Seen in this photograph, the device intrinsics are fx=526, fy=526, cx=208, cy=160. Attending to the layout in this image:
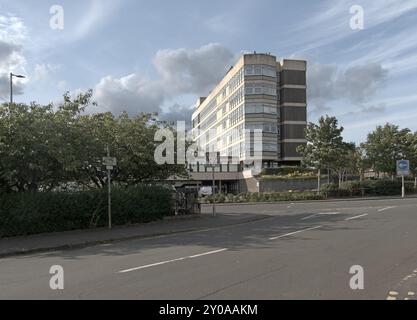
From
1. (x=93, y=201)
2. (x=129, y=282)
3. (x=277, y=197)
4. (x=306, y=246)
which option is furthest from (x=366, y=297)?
(x=277, y=197)

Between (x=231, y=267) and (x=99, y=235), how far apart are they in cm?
870

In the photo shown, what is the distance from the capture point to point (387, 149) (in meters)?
59.4

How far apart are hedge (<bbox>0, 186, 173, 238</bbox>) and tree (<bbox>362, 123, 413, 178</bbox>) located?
40456mm

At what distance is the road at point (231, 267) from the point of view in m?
8.20

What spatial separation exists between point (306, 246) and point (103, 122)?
12.9 m

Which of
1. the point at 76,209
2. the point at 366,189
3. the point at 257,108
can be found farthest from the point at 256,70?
the point at 76,209

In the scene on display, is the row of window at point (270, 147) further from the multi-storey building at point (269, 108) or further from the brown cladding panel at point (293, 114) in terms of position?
the brown cladding panel at point (293, 114)

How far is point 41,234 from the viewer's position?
18516 mm

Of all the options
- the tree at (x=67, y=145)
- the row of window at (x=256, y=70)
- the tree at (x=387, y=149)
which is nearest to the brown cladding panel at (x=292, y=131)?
the row of window at (x=256, y=70)

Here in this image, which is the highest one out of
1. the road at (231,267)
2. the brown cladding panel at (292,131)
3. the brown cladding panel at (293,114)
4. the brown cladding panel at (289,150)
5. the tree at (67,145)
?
the brown cladding panel at (293,114)

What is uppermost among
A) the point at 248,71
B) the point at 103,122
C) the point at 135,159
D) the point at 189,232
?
the point at 248,71

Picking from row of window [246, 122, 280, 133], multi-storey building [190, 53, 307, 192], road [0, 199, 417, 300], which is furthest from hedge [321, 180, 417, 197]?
road [0, 199, 417, 300]

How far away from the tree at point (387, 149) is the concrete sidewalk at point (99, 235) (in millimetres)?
38595
